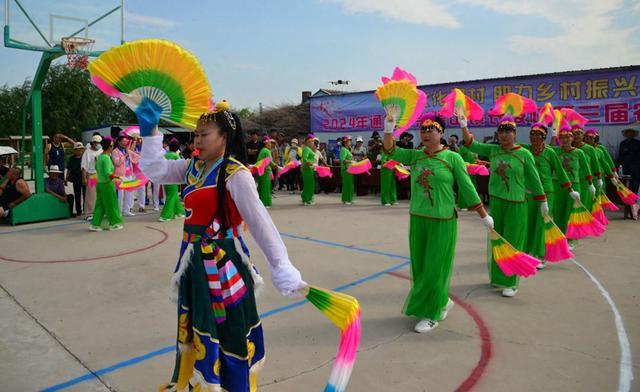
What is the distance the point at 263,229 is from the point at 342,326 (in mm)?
615

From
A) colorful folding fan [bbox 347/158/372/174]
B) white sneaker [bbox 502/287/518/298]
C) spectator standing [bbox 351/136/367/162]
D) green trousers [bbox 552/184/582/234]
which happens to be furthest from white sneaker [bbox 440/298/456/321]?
spectator standing [bbox 351/136/367/162]

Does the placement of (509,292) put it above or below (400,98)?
below

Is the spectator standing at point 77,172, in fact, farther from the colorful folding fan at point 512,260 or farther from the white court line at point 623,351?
the white court line at point 623,351

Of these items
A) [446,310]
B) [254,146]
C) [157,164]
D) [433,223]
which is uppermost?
[254,146]

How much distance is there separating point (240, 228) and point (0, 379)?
7.64ft

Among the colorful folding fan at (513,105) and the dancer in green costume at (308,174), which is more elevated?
the colorful folding fan at (513,105)

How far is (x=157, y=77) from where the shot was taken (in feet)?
8.96

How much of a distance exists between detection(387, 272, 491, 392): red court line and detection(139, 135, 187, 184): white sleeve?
2.33 metres

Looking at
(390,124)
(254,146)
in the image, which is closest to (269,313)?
(390,124)

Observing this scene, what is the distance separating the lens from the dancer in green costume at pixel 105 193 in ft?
29.6

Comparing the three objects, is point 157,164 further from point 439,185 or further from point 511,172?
point 511,172

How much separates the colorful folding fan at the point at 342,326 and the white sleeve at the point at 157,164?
1099mm

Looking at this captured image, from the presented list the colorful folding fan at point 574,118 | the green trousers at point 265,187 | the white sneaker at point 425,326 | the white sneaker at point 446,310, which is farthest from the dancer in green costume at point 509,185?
the green trousers at point 265,187

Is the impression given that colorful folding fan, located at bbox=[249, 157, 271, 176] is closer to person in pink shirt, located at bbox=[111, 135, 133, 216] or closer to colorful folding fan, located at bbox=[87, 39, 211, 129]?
person in pink shirt, located at bbox=[111, 135, 133, 216]
